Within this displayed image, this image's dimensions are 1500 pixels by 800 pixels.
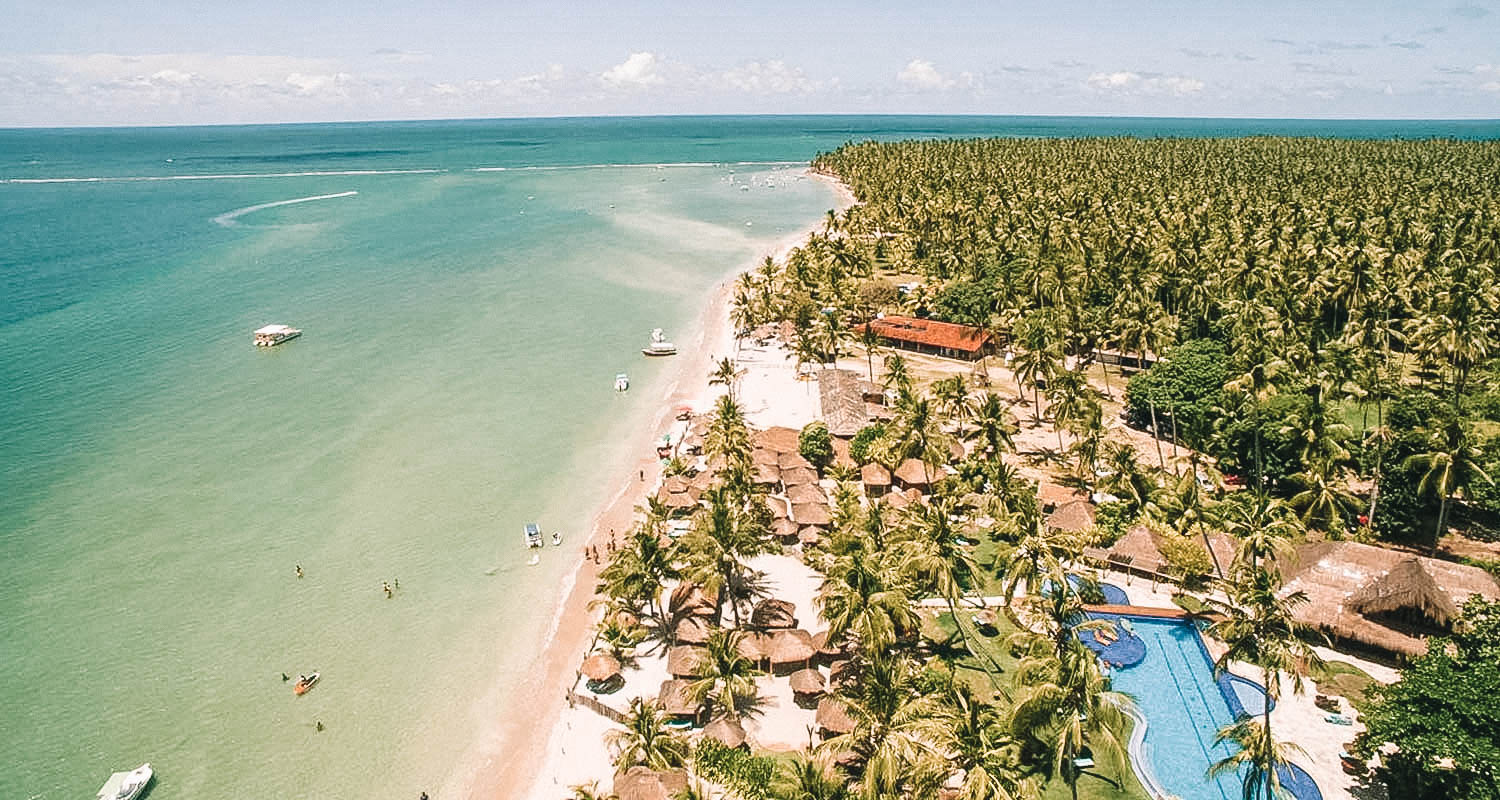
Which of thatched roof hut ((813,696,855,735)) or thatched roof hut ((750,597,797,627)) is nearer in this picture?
thatched roof hut ((813,696,855,735))

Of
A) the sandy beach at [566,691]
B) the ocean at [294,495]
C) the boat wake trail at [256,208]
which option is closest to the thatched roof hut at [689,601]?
the sandy beach at [566,691]

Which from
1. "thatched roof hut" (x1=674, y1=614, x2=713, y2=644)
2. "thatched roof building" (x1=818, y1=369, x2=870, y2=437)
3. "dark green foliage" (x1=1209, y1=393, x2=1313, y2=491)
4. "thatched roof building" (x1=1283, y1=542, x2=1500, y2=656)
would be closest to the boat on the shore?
"thatched roof building" (x1=818, y1=369, x2=870, y2=437)

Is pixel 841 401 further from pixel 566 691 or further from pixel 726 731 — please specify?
pixel 726 731

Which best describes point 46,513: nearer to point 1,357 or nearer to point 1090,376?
point 1,357

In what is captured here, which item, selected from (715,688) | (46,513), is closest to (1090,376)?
(715,688)

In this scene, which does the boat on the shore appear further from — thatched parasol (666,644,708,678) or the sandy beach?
thatched parasol (666,644,708,678)

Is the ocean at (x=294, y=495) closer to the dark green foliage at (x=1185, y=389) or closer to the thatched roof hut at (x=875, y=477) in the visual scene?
the thatched roof hut at (x=875, y=477)
